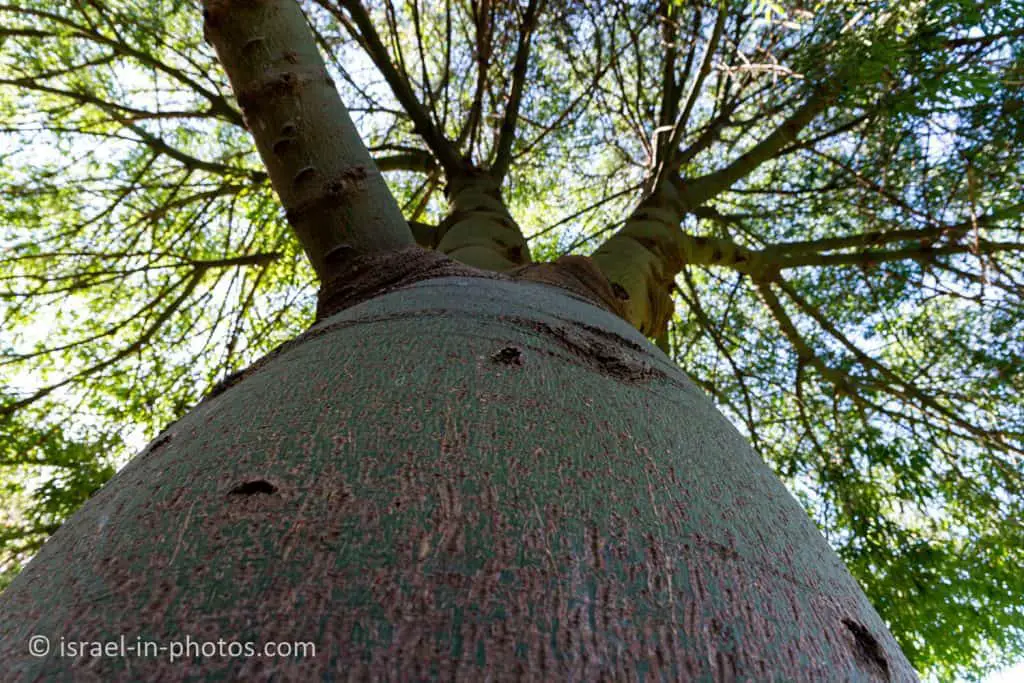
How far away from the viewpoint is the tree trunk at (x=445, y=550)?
0.34 metres

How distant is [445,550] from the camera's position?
0.39 meters

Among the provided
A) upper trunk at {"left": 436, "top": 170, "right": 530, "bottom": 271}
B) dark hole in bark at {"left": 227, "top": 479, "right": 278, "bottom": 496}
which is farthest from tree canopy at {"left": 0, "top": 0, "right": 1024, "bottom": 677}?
dark hole in bark at {"left": 227, "top": 479, "right": 278, "bottom": 496}

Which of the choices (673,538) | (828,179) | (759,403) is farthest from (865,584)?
(673,538)

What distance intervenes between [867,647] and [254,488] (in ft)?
1.57

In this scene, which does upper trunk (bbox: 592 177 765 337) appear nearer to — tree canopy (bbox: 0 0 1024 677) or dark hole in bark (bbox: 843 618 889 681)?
tree canopy (bbox: 0 0 1024 677)

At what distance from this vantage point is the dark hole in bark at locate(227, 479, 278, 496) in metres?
0.45

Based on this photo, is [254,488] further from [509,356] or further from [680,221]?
[680,221]

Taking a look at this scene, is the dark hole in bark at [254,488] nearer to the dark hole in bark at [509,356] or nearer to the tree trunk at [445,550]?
the tree trunk at [445,550]

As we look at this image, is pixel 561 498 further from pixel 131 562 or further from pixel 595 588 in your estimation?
pixel 131 562

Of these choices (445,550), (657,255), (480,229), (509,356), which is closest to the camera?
(445,550)

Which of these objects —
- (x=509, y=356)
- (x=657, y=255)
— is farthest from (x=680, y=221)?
(x=509, y=356)

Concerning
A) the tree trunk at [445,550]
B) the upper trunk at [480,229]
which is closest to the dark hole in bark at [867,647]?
the tree trunk at [445,550]

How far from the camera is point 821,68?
6.10 ft

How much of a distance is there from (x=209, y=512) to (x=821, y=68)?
2.10 meters
